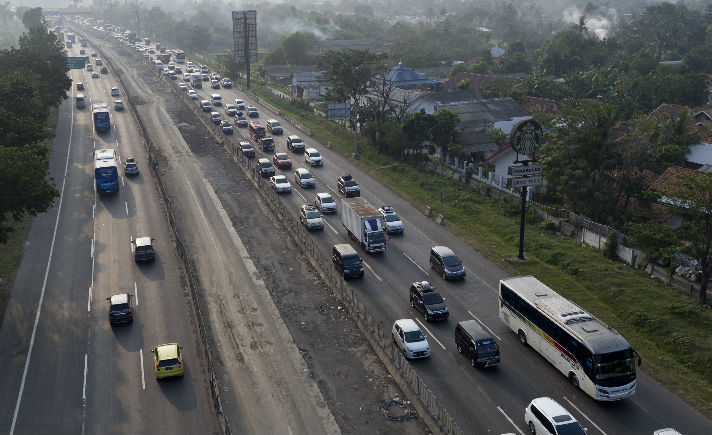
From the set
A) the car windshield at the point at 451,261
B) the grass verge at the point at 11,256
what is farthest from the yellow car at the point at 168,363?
the car windshield at the point at 451,261

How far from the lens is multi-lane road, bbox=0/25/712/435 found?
32.8 meters

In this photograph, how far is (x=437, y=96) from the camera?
104750 mm

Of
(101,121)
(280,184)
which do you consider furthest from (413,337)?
(101,121)

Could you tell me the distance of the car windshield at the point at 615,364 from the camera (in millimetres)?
31922

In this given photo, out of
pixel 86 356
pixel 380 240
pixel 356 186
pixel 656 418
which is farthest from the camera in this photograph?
pixel 356 186

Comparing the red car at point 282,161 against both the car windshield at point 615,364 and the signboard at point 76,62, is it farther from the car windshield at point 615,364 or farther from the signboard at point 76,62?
the signboard at point 76,62

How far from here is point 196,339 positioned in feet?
133

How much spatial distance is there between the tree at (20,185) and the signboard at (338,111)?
47.5 meters

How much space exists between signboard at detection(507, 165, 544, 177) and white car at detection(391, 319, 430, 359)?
16449mm

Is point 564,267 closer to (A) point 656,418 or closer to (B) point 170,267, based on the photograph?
(A) point 656,418

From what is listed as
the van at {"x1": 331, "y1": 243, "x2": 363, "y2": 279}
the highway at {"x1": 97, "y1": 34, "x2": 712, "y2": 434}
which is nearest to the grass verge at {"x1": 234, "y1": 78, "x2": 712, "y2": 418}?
the highway at {"x1": 97, "y1": 34, "x2": 712, "y2": 434}

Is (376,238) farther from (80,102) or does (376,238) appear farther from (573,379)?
(80,102)

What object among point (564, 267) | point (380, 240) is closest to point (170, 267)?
point (380, 240)

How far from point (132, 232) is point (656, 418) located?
1733 inches
